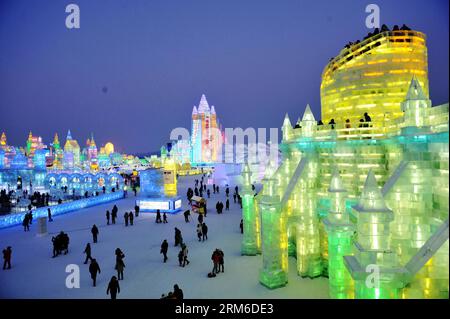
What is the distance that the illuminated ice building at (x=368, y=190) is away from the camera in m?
5.74

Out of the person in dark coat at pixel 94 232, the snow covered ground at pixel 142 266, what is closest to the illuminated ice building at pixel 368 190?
the snow covered ground at pixel 142 266

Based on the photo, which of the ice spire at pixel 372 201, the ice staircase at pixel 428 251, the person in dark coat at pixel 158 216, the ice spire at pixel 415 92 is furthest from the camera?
the person in dark coat at pixel 158 216

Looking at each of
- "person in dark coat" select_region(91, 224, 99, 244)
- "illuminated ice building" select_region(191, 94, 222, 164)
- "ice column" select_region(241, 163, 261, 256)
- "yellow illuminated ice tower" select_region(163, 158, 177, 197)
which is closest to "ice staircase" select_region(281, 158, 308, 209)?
"ice column" select_region(241, 163, 261, 256)

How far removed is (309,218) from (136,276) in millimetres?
6404

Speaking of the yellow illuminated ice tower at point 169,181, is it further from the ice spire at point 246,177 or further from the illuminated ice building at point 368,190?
the illuminated ice building at point 368,190

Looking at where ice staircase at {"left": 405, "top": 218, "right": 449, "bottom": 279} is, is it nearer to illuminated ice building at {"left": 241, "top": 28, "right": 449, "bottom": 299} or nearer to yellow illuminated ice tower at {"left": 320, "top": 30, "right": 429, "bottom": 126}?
illuminated ice building at {"left": 241, "top": 28, "right": 449, "bottom": 299}

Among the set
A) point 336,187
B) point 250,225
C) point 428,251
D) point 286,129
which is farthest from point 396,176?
point 286,129

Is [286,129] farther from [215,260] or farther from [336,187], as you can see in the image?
[336,187]

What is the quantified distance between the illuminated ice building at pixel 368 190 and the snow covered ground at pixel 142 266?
820 mm

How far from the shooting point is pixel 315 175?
11.6 meters

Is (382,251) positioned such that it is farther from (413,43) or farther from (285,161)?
(413,43)

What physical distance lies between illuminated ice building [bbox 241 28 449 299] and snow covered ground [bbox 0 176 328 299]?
820mm

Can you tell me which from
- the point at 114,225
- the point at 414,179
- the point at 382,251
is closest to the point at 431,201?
the point at 414,179

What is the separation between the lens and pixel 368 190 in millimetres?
5852
